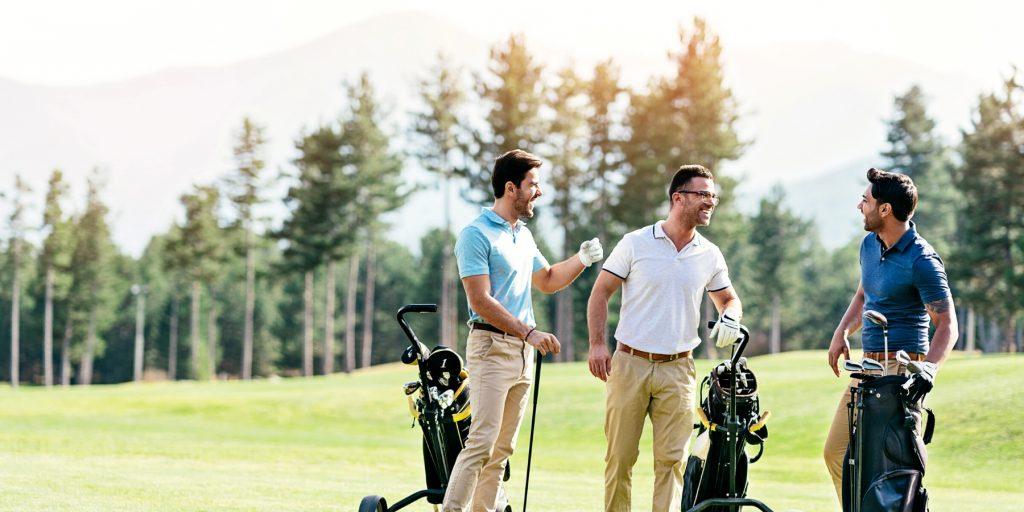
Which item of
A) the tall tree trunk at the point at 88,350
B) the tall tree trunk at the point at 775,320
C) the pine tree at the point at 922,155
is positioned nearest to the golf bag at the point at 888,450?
the pine tree at the point at 922,155

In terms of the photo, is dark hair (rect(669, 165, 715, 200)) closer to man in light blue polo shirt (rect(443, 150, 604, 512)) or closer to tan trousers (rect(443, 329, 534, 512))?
man in light blue polo shirt (rect(443, 150, 604, 512))

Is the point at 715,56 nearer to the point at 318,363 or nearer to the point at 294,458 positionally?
the point at 294,458

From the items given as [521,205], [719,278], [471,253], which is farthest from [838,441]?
[471,253]

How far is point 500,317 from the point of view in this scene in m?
6.59

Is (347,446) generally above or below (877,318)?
below

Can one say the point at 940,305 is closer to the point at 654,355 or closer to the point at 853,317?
the point at 853,317

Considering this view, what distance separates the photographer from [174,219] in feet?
218

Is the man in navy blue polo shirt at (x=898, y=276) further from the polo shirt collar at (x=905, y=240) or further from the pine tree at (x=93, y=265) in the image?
the pine tree at (x=93, y=265)

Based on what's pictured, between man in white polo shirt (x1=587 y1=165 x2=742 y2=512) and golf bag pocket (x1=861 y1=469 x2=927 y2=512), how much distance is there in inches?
43.4

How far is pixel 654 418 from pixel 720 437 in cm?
41

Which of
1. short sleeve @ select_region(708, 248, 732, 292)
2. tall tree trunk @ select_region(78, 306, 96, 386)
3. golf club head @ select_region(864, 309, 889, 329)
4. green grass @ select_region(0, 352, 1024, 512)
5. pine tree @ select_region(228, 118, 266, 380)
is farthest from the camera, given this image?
tall tree trunk @ select_region(78, 306, 96, 386)

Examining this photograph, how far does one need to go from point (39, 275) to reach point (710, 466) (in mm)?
67777

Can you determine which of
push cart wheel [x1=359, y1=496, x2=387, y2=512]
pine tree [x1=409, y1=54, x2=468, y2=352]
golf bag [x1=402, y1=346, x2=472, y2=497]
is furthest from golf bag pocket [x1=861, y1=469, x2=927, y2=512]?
pine tree [x1=409, y1=54, x2=468, y2=352]

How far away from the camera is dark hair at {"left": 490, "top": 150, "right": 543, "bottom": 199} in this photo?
673 cm
